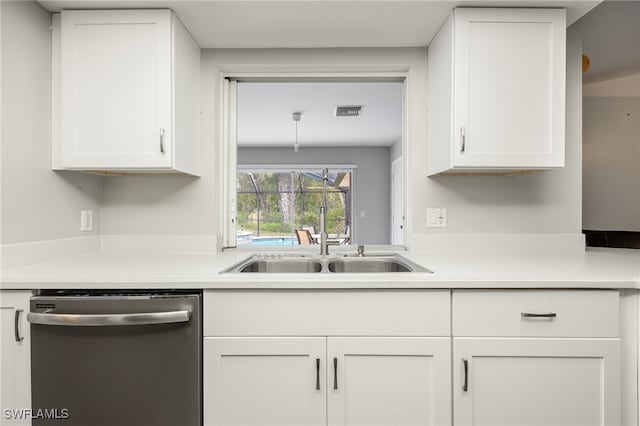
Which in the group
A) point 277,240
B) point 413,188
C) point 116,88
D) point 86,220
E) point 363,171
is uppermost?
point 363,171

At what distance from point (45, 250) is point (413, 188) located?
1.73 meters

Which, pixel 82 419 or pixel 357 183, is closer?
pixel 82 419

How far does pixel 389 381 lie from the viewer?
4.15 feet

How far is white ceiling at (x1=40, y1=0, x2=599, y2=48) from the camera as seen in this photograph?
1.56 meters

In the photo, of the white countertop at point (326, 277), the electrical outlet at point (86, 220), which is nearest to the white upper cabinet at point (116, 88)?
the electrical outlet at point (86, 220)

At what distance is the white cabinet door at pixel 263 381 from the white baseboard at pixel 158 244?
79 cm

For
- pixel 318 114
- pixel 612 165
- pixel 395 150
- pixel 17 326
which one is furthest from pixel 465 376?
pixel 395 150

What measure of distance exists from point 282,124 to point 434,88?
3664 millimetres

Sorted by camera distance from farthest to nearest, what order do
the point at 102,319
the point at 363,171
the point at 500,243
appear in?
the point at 363,171, the point at 500,243, the point at 102,319

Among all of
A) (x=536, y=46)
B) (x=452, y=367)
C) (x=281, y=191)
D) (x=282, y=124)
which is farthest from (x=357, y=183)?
(x=452, y=367)

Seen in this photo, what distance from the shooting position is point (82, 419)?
122 centimetres

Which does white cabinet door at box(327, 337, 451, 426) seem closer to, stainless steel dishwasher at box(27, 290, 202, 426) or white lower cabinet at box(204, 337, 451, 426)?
white lower cabinet at box(204, 337, 451, 426)

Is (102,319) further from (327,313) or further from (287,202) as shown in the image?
(287,202)

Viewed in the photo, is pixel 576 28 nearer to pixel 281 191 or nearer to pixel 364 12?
pixel 364 12
